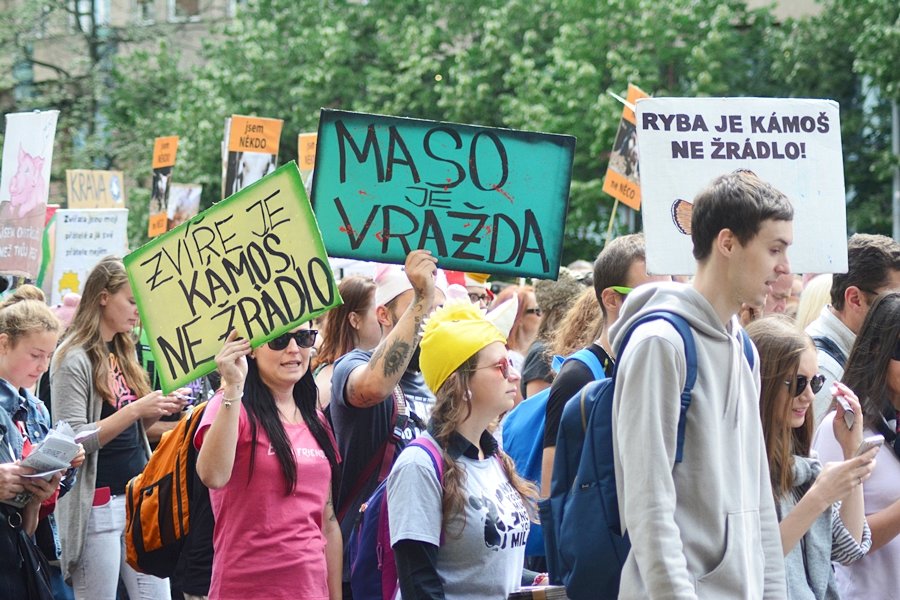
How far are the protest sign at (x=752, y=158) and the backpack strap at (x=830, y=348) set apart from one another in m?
0.50

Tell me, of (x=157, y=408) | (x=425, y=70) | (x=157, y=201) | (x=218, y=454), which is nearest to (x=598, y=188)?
(x=425, y=70)

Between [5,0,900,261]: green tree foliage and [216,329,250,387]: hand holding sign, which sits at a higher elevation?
[5,0,900,261]: green tree foliage

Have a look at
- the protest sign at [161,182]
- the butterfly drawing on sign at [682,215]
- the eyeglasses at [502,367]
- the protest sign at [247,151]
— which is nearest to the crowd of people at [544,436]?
the eyeglasses at [502,367]

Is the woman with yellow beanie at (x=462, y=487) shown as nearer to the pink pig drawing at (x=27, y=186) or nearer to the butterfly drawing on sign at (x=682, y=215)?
the butterfly drawing on sign at (x=682, y=215)

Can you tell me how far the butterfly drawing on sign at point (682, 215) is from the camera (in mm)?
4902

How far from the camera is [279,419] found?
4.66 metres

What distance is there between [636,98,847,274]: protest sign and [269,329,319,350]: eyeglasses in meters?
1.24

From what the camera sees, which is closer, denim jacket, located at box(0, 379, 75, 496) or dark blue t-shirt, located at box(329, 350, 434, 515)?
dark blue t-shirt, located at box(329, 350, 434, 515)

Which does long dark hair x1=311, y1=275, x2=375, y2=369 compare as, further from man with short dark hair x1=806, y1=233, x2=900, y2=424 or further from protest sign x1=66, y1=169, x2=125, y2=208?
protest sign x1=66, y1=169, x2=125, y2=208

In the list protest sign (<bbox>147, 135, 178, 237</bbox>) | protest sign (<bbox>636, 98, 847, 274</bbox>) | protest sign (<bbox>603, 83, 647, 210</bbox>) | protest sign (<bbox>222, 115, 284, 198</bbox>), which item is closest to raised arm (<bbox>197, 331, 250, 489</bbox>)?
protest sign (<bbox>636, 98, 847, 274</bbox>)

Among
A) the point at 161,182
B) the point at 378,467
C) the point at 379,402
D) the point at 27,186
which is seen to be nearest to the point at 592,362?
the point at 379,402

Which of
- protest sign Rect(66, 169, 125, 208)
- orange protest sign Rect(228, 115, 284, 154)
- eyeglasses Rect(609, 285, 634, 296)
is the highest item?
orange protest sign Rect(228, 115, 284, 154)

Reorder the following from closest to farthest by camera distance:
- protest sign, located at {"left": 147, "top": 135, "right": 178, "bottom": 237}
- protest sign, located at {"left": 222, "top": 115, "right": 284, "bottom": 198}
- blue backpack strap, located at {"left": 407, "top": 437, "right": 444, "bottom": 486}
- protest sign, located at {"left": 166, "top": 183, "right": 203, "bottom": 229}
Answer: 1. blue backpack strap, located at {"left": 407, "top": 437, "right": 444, "bottom": 486}
2. protest sign, located at {"left": 222, "top": 115, "right": 284, "bottom": 198}
3. protest sign, located at {"left": 147, "top": 135, "right": 178, "bottom": 237}
4. protest sign, located at {"left": 166, "top": 183, "right": 203, "bottom": 229}

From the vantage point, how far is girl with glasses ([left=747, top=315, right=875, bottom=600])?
4023 mm
